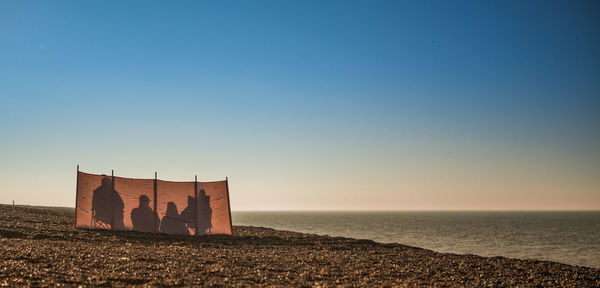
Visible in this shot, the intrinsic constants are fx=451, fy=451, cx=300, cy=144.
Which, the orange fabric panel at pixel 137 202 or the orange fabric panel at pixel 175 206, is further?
the orange fabric panel at pixel 175 206

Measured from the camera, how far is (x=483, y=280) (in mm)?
13625

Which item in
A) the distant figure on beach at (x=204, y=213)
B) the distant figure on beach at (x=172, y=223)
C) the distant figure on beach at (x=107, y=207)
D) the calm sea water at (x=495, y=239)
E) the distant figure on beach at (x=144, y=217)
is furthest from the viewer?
the calm sea water at (x=495, y=239)

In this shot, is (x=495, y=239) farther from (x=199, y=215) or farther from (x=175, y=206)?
(x=175, y=206)

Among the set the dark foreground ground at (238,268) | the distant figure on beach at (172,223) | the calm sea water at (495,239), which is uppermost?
the distant figure on beach at (172,223)

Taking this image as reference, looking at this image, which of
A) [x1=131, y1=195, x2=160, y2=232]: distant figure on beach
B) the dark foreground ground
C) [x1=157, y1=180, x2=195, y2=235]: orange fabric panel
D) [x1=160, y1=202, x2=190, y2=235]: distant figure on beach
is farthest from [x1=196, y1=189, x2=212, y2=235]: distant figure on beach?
the dark foreground ground

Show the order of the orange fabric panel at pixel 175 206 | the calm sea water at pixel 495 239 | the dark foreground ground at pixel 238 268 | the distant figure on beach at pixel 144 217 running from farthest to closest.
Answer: the calm sea water at pixel 495 239
the orange fabric panel at pixel 175 206
the distant figure on beach at pixel 144 217
the dark foreground ground at pixel 238 268

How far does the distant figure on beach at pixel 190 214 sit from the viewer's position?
79.1 ft

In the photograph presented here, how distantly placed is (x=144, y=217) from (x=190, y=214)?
2348 millimetres

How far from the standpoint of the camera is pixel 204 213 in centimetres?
2450

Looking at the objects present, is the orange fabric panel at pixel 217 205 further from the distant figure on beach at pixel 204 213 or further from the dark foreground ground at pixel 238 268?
the dark foreground ground at pixel 238 268

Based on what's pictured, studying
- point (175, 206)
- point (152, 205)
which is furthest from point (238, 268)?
point (152, 205)

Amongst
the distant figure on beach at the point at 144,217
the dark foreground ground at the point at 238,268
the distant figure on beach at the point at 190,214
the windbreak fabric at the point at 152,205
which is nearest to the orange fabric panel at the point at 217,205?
the windbreak fabric at the point at 152,205

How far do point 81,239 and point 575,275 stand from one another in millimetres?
19247

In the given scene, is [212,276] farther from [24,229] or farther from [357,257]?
[24,229]
